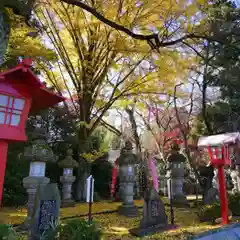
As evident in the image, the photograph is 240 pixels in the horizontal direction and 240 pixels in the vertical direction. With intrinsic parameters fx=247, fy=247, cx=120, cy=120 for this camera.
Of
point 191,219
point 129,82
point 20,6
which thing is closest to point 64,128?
point 129,82

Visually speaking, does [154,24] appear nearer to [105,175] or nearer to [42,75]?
[42,75]

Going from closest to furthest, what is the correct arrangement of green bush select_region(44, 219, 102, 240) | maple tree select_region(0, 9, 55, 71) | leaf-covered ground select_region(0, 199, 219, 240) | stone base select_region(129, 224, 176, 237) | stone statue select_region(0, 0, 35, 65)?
1. green bush select_region(44, 219, 102, 240)
2. stone statue select_region(0, 0, 35, 65)
3. leaf-covered ground select_region(0, 199, 219, 240)
4. stone base select_region(129, 224, 176, 237)
5. maple tree select_region(0, 9, 55, 71)

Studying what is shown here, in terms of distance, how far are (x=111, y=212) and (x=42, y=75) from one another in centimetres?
747

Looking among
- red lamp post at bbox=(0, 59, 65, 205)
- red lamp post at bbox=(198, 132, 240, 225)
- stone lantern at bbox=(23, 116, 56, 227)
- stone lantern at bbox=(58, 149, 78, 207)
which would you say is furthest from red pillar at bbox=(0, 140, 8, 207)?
stone lantern at bbox=(58, 149, 78, 207)

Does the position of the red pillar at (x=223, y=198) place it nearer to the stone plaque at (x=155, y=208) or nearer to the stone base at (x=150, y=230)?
the stone base at (x=150, y=230)

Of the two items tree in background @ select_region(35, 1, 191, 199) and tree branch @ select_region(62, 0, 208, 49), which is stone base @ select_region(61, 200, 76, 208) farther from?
tree branch @ select_region(62, 0, 208, 49)

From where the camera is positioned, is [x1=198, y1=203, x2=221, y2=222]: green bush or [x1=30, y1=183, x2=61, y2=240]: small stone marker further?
[x1=198, y1=203, x2=221, y2=222]: green bush

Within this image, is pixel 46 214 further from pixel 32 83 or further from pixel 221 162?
pixel 221 162

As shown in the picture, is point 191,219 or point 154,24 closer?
point 191,219

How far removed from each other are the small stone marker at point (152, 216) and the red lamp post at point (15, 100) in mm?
3807

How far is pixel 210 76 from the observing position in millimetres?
11578

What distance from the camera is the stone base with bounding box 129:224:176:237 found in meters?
5.70

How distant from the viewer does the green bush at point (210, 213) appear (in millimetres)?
6781

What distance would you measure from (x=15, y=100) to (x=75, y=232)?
7.15 feet
